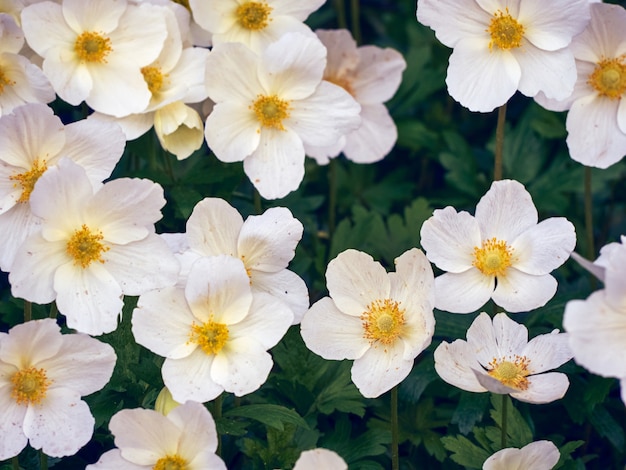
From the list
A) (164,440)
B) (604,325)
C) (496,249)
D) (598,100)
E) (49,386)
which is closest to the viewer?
(604,325)

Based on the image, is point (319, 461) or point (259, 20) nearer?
point (319, 461)

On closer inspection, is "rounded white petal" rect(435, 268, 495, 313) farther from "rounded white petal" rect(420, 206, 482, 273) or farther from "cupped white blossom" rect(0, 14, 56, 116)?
"cupped white blossom" rect(0, 14, 56, 116)

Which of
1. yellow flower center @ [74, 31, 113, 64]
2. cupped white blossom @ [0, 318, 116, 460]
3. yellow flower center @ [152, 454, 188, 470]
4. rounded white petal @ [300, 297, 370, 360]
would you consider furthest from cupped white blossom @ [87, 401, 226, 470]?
yellow flower center @ [74, 31, 113, 64]

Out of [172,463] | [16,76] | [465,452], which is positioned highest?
[16,76]

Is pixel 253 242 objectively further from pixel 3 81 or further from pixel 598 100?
pixel 598 100

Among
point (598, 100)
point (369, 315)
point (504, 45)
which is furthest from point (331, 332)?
point (598, 100)

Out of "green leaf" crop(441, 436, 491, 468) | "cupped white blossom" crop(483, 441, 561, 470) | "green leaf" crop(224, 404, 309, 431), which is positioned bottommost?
"green leaf" crop(441, 436, 491, 468)
